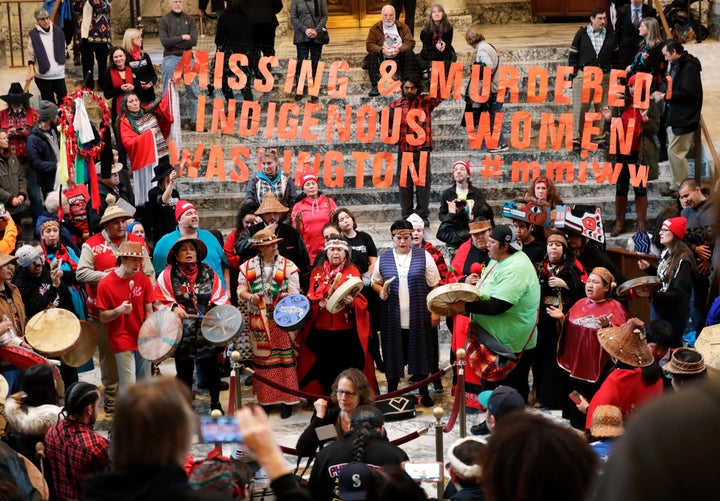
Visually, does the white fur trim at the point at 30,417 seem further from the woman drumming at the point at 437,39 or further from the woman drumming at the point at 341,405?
the woman drumming at the point at 437,39

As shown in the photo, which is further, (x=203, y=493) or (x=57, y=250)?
(x=57, y=250)

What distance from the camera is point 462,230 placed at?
10.7 metres

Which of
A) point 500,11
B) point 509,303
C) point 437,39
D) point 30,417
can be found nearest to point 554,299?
point 509,303

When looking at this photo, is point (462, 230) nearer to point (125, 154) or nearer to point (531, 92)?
point (531, 92)

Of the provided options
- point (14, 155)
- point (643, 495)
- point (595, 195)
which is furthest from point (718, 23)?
point (643, 495)

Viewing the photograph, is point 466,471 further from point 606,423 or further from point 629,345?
point 629,345

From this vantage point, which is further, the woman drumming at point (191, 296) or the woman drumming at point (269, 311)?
the woman drumming at point (269, 311)

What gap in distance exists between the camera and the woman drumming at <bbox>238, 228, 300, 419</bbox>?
30.9 feet

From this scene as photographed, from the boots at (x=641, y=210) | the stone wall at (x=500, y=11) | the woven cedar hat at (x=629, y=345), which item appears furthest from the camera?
the stone wall at (x=500, y=11)

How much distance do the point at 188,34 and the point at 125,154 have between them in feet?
7.53

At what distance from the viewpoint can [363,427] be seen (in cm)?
609

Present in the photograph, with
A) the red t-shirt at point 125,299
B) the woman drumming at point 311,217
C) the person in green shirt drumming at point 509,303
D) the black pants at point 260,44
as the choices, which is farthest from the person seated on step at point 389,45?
the red t-shirt at point 125,299

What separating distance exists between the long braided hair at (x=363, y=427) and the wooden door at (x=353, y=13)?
45.3 ft

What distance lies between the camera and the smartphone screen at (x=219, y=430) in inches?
134
